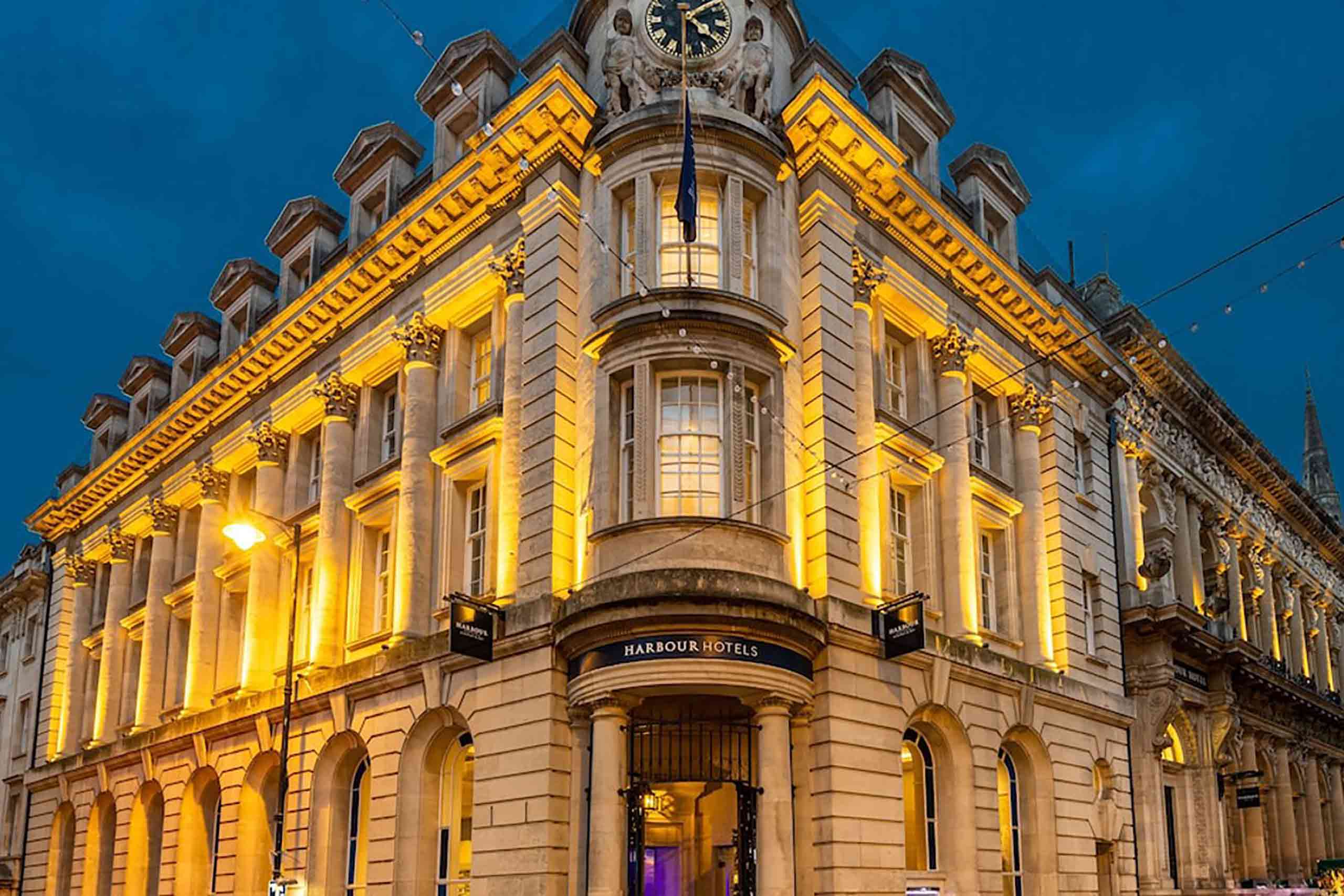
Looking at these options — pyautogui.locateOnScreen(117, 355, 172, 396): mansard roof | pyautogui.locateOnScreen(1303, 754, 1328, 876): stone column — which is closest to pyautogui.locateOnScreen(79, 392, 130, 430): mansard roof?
pyautogui.locateOnScreen(117, 355, 172, 396): mansard roof

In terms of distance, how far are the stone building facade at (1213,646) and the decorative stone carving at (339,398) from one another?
18364mm

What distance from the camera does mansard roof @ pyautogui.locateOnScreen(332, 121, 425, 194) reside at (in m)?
32.3

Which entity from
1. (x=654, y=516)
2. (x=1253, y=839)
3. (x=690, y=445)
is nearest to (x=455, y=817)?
(x=654, y=516)

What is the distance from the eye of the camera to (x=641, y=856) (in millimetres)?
21688

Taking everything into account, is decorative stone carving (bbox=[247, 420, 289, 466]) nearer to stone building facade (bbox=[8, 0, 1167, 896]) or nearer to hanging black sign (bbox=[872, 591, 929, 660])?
stone building facade (bbox=[8, 0, 1167, 896])

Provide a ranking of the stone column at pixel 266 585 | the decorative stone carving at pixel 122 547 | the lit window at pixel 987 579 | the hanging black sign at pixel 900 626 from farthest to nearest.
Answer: the decorative stone carving at pixel 122 547, the stone column at pixel 266 585, the lit window at pixel 987 579, the hanging black sign at pixel 900 626

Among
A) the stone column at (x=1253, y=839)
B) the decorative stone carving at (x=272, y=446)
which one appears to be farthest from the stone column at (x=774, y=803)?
the stone column at (x=1253, y=839)

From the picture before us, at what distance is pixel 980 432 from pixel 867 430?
684 cm

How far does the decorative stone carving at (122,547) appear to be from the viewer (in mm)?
42219

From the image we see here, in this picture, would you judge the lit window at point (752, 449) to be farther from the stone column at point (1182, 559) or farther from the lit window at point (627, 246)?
the stone column at point (1182, 559)

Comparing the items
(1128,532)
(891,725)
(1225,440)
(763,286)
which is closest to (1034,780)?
(891,725)

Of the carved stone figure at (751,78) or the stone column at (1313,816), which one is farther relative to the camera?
the stone column at (1313,816)

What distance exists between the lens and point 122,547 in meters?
42.2

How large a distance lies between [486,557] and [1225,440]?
96.4 feet
